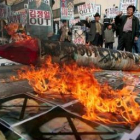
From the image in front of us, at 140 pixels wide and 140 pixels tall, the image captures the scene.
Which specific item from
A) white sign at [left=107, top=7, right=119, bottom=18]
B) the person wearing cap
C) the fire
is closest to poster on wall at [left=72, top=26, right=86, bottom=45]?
the person wearing cap

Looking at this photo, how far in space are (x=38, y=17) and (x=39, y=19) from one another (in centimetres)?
5

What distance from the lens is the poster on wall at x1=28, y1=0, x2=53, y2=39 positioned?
4.27 m

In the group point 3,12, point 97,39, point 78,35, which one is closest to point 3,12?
point 3,12

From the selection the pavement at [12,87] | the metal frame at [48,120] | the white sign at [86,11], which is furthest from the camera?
the white sign at [86,11]

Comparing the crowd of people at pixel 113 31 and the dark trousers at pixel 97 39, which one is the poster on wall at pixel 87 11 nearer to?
the crowd of people at pixel 113 31

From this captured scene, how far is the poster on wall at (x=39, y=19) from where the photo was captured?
4270 millimetres

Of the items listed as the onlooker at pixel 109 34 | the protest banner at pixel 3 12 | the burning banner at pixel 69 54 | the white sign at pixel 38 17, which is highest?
the protest banner at pixel 3 12

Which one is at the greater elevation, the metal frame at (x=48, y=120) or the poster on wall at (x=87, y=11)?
the poster on wall at (x=87, y=11)

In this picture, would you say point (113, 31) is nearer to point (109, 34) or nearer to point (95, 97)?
point (109, 34)

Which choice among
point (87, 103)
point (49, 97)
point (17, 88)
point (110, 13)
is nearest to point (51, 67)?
point (17, 88)

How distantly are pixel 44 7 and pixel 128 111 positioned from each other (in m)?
3.13

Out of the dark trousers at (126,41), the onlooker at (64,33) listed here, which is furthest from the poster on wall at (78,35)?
the dark trousers at (126,41)

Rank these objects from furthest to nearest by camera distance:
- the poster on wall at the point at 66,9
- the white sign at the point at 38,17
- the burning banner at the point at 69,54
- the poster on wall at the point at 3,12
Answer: the poster on wall at the point at 66,9
the poster on wall at the point at 3,12
the white sign at the point at 38,17
the burning banner at the point at 69,54

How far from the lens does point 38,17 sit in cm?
429
